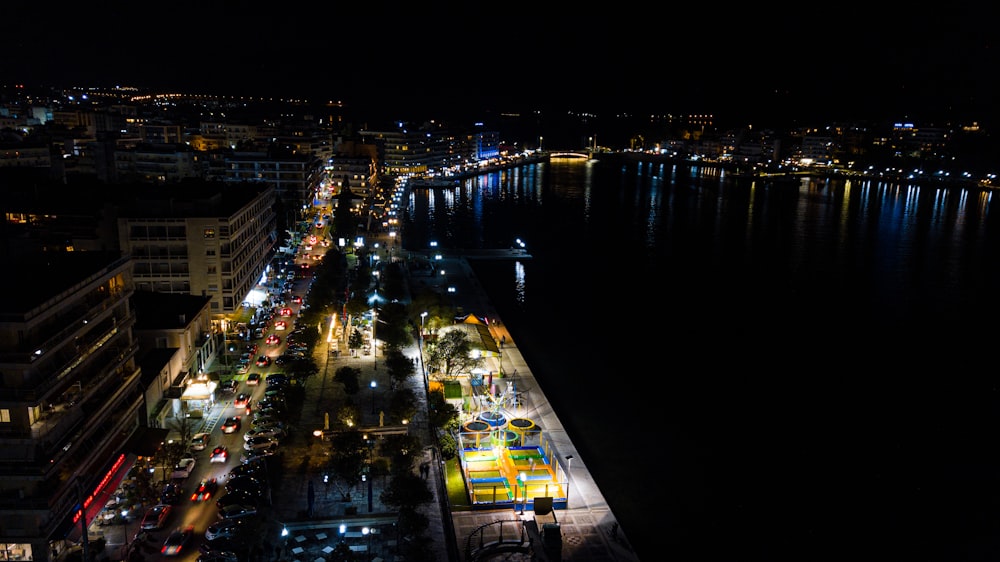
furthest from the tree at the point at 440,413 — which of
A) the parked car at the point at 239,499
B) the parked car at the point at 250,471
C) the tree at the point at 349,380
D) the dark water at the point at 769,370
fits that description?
the parked car at the point at 239,499

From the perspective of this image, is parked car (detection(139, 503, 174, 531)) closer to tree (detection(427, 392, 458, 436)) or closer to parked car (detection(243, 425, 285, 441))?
parked car (detection(243, 425, 285, 441))

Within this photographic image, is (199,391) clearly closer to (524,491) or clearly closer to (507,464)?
(507,464)

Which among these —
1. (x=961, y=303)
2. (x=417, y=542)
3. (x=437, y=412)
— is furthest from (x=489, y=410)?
(x=961, y=303)

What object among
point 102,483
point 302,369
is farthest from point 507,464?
point 102,483

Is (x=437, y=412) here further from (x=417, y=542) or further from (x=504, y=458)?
(x=417, y=542)

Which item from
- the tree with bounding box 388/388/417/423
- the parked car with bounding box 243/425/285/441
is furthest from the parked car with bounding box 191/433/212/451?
the tree with bounding box 388/388/417/423
